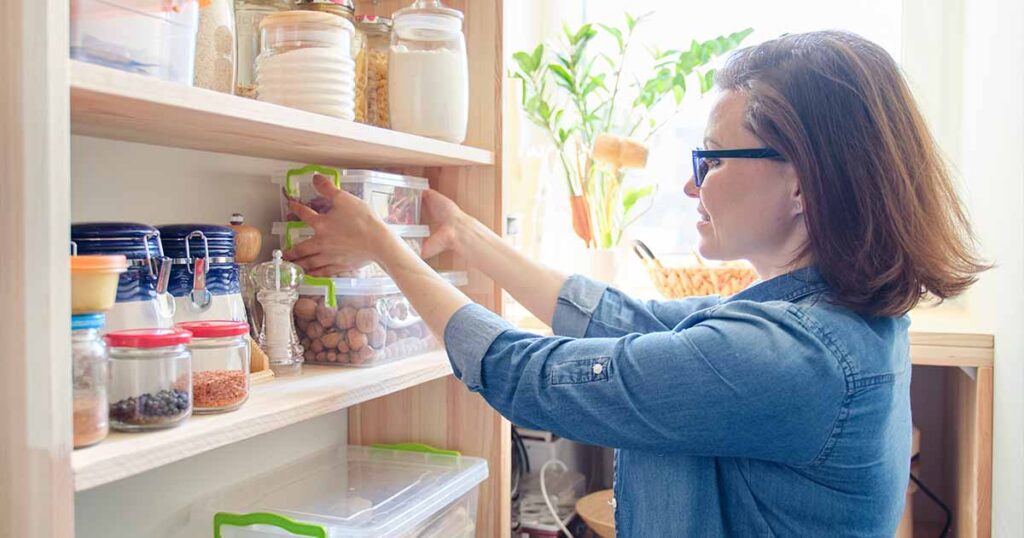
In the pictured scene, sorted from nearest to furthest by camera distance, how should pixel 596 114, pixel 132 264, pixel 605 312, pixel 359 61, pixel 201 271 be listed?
pixel 132 264, pixel 201 271, pixel 359 61, pixel 605 312, pixel 596 114

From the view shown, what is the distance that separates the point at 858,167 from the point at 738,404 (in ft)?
0.96

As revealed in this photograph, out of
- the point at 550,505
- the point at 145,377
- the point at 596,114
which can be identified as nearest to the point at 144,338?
the point at 145,377

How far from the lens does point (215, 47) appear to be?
0.92 metres

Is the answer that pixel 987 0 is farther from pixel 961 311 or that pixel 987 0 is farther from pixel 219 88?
pixel 219 88

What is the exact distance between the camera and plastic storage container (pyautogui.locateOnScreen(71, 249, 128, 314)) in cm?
71

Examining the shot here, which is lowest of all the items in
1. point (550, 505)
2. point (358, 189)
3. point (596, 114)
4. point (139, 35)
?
point (550, 505)

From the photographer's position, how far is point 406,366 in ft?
3.92

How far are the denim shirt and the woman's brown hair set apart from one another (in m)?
0.04

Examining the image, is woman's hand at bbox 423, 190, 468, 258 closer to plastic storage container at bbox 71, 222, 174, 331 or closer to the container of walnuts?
the container of walnuts

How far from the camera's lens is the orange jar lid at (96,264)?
2.32ft

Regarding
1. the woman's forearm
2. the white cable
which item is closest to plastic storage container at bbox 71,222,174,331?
the woman's forearm

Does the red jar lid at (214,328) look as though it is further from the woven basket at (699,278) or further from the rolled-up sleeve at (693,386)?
the woven basket at (699,278)

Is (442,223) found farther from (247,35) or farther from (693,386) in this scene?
(693,386)

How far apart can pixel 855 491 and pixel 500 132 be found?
0.68 metres
